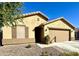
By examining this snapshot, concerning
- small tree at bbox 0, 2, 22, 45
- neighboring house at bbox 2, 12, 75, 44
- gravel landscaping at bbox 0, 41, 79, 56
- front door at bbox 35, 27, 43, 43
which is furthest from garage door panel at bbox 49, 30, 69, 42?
small tree at bbox 0, 2, 22, 45

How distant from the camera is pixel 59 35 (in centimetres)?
2330

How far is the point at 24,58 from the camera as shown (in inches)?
446

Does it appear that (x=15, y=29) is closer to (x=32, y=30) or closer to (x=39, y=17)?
(x=32, y=30)

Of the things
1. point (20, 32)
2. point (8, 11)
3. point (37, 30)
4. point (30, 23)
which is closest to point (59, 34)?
point (37, 30)

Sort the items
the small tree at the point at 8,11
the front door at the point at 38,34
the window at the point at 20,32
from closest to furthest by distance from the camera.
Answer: the small tree at the point at 8,11 → the window at the point at 20,32 → the front door at the point at 38,34

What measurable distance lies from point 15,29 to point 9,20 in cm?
704

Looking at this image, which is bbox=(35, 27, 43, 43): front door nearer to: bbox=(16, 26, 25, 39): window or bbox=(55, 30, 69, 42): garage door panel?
bbox=(55, 30, 69, 42): garage door panel

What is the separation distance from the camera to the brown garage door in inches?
883

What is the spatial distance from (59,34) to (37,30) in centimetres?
312

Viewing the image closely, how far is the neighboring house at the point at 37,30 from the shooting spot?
20391mm

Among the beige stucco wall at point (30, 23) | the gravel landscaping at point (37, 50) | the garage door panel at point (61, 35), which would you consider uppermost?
the beige stucco wall at point (30, 23)

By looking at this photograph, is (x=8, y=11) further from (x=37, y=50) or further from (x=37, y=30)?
(x=37, y=30)

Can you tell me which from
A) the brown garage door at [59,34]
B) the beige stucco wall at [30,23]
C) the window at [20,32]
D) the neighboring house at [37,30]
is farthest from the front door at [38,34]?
the window at [20,32]

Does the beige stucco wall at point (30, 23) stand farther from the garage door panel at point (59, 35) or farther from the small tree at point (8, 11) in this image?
the small tree at point (8, 11)
